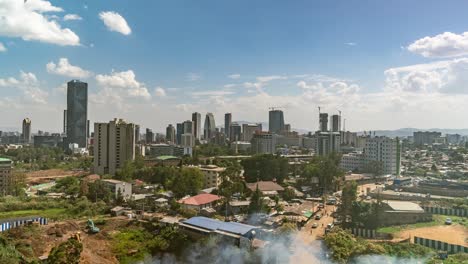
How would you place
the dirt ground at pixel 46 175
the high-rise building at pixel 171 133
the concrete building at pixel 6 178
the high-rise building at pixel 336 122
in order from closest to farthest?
the concrete building at pixel 6 178 < the dirt ground at pixel 46 175 < the high-rise building at pixel 336 122 < the high-rise building at pixel 171 133

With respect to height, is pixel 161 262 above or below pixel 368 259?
below

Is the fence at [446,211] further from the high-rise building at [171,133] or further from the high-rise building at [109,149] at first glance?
the high-rise building at [171,133]

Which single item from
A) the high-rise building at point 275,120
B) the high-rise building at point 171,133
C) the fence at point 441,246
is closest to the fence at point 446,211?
the fence at point 441,246

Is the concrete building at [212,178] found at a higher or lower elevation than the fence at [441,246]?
higher

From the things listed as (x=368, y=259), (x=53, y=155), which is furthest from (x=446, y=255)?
(x=53, y=155)

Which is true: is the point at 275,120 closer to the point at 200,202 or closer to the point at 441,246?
the point at 200,202

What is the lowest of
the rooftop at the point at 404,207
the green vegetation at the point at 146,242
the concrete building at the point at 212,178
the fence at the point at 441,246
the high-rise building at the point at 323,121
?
the green vegetation at the point at 146,242

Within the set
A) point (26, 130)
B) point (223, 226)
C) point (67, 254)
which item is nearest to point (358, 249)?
point (223, 226)

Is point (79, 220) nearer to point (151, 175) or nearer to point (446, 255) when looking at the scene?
point (151, 175)
